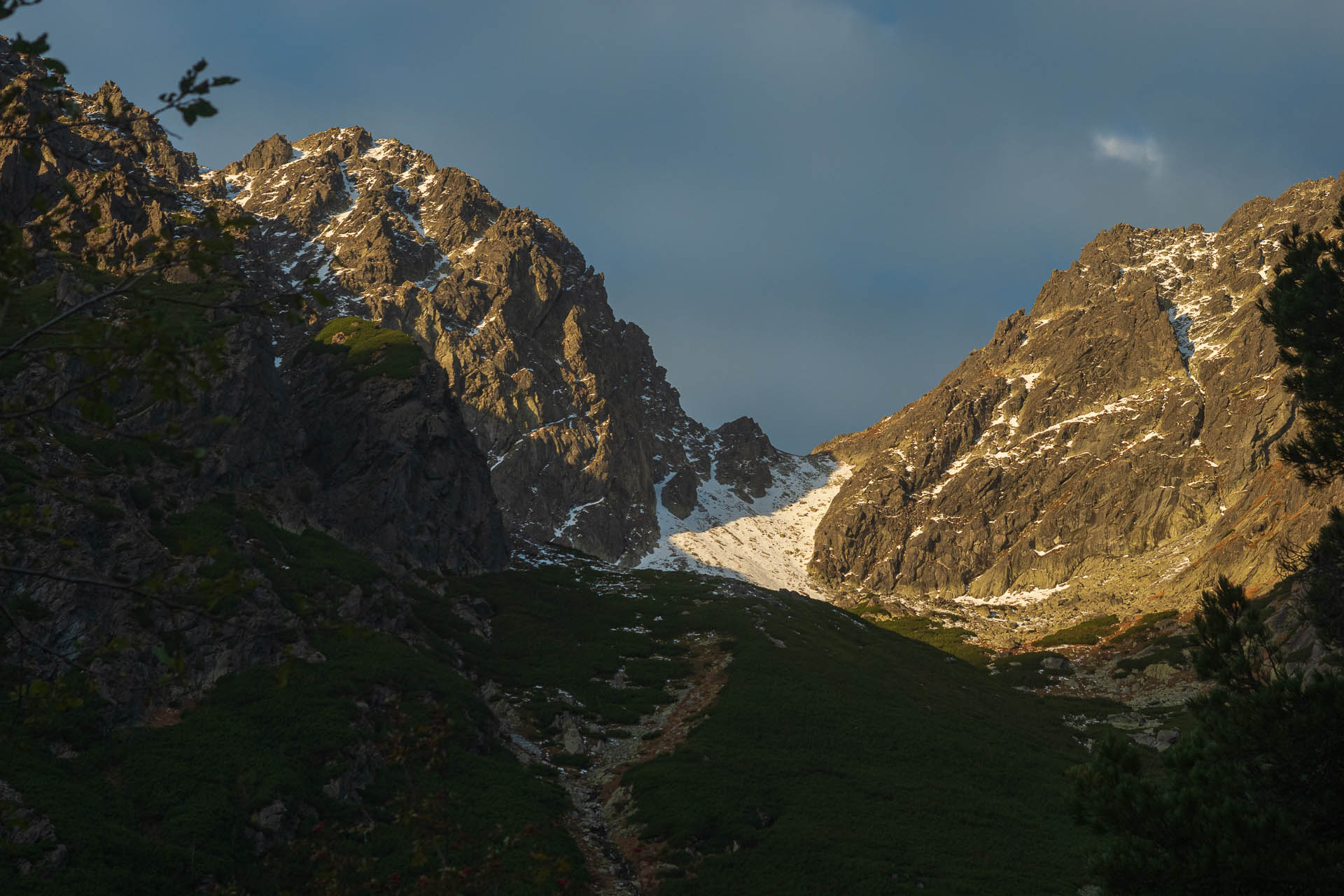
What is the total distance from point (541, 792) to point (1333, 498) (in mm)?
152017

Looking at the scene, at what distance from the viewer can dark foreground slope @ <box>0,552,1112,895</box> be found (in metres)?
30.8

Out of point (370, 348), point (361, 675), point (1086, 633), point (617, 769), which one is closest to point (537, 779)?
point (617, 769)

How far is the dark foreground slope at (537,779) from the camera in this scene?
30.8m

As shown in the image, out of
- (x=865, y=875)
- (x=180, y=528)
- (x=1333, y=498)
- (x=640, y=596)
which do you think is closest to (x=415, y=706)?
(x=180, y=528)

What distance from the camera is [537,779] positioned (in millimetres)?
49250

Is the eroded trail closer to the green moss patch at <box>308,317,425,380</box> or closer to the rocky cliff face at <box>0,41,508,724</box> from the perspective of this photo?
the rocky cliff face at <box>0,41,508,724</box>

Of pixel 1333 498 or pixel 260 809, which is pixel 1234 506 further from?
pixel 260 809

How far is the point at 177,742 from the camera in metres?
39.9

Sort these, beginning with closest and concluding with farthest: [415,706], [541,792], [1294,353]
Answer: [1294,353] < [541,792] < [415,706]

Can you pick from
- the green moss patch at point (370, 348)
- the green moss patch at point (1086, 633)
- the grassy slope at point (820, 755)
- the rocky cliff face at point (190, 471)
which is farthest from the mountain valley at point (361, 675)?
the green moss patch at point (1086, 633)

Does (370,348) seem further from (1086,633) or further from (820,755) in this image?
(1086,633)

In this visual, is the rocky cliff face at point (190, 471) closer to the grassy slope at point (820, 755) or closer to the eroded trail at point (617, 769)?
the grassy slope at point (820, 755)

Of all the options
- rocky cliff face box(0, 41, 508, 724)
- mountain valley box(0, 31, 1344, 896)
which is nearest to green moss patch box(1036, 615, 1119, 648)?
mountain valley box(0, 31, 1344, 896)

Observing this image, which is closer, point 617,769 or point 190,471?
point 190,471
